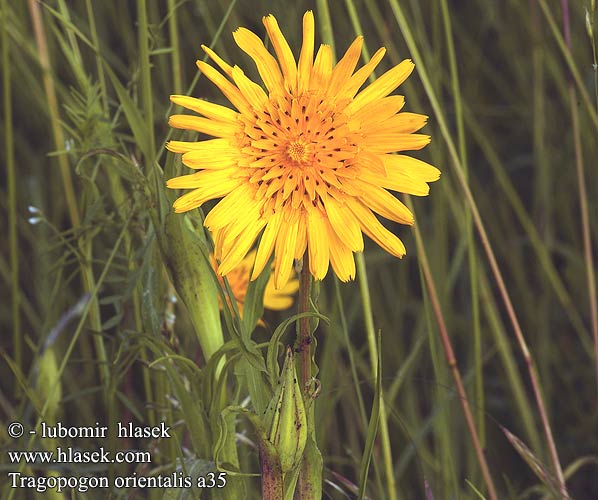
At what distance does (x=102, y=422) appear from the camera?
1.33m

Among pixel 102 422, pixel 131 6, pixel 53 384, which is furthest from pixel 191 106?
pixel 131 6

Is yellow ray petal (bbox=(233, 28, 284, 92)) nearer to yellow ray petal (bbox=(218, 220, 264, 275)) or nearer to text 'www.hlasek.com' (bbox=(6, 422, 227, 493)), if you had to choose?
yellow ray petal (bbox=(218, 220, 264, 275))

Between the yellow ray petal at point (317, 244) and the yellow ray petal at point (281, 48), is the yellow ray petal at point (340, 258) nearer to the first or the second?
the yellow ray petal at point (317, 244)

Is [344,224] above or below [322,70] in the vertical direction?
below

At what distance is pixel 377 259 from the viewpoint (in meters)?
1.45

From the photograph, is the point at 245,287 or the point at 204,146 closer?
the point at 204,146

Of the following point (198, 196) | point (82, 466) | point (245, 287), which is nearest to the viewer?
point (198, 196)

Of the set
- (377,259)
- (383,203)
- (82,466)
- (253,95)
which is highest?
(253,95)

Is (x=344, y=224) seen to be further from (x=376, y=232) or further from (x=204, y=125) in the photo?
(x=204, y=125)

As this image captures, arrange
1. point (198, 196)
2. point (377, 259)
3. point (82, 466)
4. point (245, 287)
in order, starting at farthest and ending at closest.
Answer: point (377, 259)
point (245, 287)
point (82, 466)
point (198, 196)

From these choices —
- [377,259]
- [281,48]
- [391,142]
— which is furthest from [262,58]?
[377,259]

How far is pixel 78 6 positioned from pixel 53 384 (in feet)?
3.40

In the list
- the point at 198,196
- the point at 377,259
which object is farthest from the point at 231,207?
the point at 377,259

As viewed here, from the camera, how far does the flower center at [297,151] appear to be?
0.68 meters
